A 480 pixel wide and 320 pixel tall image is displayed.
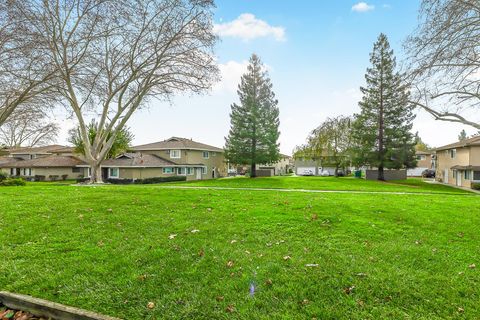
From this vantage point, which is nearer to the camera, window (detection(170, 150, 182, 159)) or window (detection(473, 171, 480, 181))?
window (detection(473, 171, 480, 181))

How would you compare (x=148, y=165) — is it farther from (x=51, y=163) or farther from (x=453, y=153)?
(x=453, y=153)

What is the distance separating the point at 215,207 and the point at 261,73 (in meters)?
36.1

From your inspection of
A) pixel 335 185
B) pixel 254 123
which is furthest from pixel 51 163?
pixel 335 185

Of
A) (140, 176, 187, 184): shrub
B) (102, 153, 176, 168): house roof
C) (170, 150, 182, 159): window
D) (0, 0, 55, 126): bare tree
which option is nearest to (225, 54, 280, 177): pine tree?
(170, 150, 182, 159): window

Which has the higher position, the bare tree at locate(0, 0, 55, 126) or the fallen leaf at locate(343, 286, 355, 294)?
the bare tree at locate(0, 0, 55, 126)

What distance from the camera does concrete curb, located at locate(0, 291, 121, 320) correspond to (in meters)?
3.84

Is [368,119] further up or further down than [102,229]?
further up

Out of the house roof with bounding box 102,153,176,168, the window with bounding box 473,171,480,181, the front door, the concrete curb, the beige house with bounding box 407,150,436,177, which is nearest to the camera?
the concrete curb

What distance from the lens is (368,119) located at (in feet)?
130

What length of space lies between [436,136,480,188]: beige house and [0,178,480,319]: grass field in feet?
102

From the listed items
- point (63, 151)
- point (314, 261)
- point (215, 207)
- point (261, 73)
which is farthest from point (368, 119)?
point (63, 151)

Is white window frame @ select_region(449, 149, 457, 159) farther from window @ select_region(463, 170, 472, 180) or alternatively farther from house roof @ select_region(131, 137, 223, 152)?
house roof @ select_region(131, 137, 223, 152)

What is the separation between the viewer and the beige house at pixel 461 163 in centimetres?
3288

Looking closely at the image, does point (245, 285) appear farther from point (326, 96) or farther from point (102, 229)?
point (326, 96)
